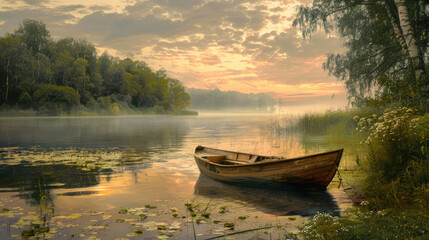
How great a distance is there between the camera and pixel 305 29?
736 inches

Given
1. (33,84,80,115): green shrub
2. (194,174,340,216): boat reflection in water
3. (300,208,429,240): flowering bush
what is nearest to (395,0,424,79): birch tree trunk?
(194,174,340,216): boat reflection in water

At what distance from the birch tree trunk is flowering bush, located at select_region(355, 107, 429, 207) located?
683 centimetres

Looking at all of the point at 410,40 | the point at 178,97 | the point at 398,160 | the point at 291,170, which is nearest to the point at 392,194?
the point at 398,160

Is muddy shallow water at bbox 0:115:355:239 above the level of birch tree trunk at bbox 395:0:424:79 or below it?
below

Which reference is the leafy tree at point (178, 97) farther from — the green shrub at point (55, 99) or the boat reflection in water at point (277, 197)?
the boat reflection in water at point (277, 197)

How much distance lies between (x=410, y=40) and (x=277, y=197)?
9.54 meters

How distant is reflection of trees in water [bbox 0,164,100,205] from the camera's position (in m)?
9.68

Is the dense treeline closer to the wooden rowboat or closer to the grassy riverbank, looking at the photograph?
the wooden rowboat

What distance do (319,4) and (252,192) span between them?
13248 mm

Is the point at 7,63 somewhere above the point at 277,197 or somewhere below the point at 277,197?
above

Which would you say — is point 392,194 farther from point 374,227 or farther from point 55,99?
point 55,99

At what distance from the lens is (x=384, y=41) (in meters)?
17.6

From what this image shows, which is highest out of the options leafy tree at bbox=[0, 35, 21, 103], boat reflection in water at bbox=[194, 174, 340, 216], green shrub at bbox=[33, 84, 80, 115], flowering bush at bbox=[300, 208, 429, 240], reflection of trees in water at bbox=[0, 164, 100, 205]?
leafy tree at bbox=[0, 35, 21, 103]

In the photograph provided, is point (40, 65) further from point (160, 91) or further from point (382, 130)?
point (382, 130)
